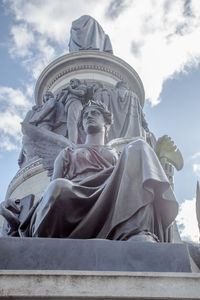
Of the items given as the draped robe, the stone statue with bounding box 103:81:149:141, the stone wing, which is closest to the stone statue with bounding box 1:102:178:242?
the draped robe

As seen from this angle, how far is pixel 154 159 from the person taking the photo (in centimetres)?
403

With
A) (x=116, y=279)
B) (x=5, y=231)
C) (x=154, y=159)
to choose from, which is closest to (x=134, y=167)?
(x=154, y=159)

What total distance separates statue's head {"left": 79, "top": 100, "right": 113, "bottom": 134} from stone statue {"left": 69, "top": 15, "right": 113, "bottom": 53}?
27.2ft

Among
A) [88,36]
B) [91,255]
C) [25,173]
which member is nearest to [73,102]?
[25,173]

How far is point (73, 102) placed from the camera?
9.05 m

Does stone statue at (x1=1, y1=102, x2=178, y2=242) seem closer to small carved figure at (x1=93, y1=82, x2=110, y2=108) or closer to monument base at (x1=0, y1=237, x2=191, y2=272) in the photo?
monument base at (x1=0, y1=237, x2=191, y2=272)

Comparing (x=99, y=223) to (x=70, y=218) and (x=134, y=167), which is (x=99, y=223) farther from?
(x=134, y=167)

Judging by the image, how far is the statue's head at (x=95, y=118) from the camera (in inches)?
207

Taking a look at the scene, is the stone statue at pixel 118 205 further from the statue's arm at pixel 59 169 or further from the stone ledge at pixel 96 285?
the stone ledge at pixel 96 285

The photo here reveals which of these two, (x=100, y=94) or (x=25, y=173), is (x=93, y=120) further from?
(x=100, y=94)

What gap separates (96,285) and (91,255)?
594 mm

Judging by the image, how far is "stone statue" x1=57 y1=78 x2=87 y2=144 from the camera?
8569 millimetres

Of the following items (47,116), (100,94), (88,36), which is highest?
(88,36)

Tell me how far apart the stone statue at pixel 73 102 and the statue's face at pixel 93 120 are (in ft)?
9.39
